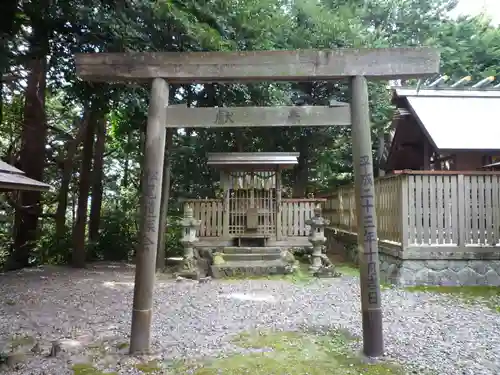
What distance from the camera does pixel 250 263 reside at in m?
9.94

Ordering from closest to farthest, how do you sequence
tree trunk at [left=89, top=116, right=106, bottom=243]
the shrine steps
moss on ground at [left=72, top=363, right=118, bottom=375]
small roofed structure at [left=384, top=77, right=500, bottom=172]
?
moss on ground at [left=72, top=363, right=118, bottom=375] < small roofed structure at [left=384, top=77, right=500, bottom=172] < the shrine steps < tree trunk at [left=89, top=116, right=106, bottom=243]

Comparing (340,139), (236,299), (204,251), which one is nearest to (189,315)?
(236,299)

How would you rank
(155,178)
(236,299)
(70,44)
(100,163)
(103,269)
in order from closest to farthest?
(155,178), (236,299), (70,44), (103,269), (100,163)

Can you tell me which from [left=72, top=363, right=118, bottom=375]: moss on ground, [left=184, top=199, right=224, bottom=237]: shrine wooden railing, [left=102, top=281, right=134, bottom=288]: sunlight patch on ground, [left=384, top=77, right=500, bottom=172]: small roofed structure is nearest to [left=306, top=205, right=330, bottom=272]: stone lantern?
[left=184, top=199, right=224, bottom=237]: shrine wooden railing

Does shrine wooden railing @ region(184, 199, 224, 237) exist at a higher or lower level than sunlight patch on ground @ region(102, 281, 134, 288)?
higher

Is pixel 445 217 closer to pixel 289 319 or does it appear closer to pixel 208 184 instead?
pixel 289 319

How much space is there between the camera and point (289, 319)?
5.61 m

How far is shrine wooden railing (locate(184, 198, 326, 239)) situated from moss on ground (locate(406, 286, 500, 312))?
4.66 m

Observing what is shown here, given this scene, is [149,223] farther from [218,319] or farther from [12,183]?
[12,183]

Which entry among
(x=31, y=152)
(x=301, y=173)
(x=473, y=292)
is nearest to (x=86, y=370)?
(x=473, y=292)

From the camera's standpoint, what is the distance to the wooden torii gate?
4105 millimetres

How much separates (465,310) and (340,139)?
12146 mm

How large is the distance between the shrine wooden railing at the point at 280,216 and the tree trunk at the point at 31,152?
5122 millimetres

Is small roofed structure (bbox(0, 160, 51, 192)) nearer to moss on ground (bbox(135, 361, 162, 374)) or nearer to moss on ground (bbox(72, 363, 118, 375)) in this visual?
moss on ground (bbox(72, 363, 118, 375))
